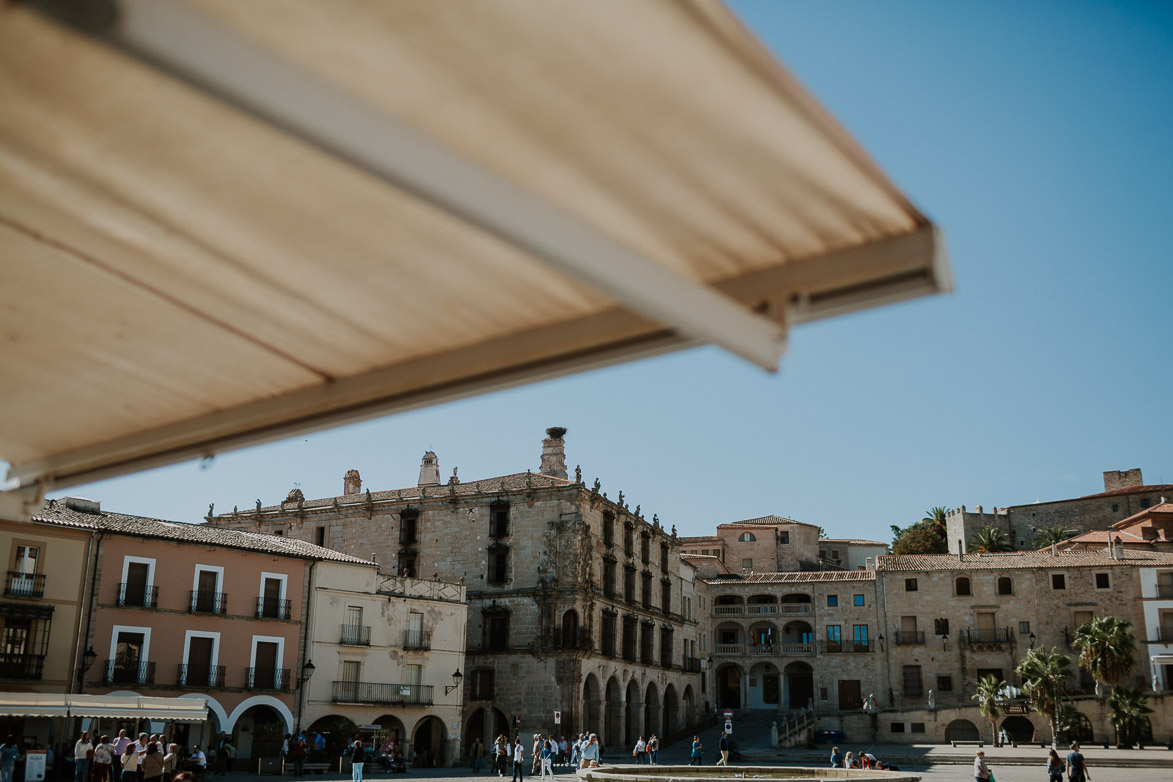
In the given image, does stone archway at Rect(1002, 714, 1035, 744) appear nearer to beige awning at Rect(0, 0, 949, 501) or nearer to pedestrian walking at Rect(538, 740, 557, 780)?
pedestrian walking at Rect(538, 740, 557, 780)

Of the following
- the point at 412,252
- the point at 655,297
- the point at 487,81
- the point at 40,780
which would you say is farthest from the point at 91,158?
the point at 40,780

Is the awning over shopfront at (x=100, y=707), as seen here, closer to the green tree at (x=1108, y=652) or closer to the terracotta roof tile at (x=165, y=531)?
the terracotta roof tile at (x=165, y=531)

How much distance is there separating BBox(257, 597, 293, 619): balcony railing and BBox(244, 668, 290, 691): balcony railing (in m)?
1.83

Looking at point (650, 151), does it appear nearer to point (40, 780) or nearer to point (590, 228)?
point (590, 228)

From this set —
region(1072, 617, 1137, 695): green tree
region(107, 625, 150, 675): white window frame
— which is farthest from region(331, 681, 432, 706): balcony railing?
region(1072, 617, 1137, 695): green tree

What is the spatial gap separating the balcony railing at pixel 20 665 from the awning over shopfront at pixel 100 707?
5.34 meters

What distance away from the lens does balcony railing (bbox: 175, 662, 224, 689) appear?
33.0 meters

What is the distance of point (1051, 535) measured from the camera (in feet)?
262

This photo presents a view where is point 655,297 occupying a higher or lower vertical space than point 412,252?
lower

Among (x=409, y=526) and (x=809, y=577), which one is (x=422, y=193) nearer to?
(x=409, y=526)

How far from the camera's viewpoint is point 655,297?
2.62m

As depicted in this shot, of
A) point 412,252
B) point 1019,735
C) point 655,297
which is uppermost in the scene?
point 412,252

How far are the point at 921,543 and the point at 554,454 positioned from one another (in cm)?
4339

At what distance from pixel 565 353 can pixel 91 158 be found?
1.64m
